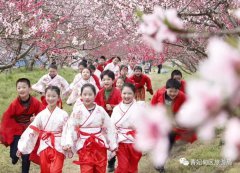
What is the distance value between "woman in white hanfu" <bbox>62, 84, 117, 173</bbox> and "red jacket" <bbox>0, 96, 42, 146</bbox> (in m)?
0.95

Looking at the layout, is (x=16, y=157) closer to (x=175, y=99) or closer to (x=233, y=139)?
(x=175, y=99)

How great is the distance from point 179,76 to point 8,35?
3.06 metres

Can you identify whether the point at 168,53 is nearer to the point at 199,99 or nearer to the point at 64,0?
the point at 64,0

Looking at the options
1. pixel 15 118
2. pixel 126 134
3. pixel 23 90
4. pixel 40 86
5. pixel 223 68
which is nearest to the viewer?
pixel 223 68

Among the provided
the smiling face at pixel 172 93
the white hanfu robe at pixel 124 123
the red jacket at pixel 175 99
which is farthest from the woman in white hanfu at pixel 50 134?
the smiling face at pixel 172 93

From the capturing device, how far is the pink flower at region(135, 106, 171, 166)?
0.94m

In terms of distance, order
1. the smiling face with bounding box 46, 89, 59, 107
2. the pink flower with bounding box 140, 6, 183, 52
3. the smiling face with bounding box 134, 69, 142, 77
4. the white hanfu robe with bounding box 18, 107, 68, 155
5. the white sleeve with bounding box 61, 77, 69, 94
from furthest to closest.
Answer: the smiling face with bounding box 134, 69, 142, 77
the white sleeve with bounding box 61, 77, 69, 94
the smiling face with bounding box 46, 89, 59, 107
the white hanfu robe with bounding box 18, 107, 68, 155
the pink flower with bounding box 140, 6, 183, 52

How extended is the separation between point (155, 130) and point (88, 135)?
514cm

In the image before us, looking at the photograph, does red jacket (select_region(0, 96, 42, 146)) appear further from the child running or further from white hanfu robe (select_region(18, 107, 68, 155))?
white hanfu robe (select_region(18, 107, 68, 155))

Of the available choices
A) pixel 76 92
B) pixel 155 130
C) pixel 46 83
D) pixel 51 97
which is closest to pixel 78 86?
pixel 76 92

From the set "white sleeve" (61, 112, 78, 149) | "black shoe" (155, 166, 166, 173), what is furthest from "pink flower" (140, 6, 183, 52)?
"black shoe" (155, 166, 166, 173)

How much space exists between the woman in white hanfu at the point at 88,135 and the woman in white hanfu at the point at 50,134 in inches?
6.6

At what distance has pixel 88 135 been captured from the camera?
6.05 m

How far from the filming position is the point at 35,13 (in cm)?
812
